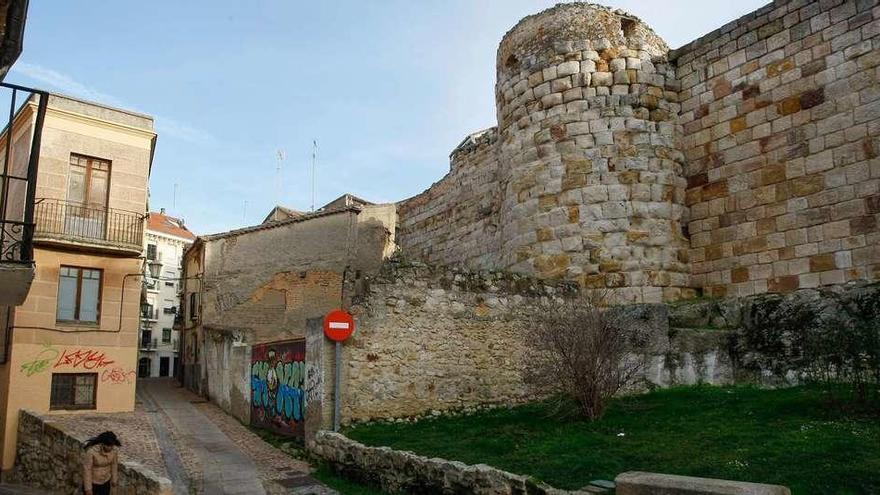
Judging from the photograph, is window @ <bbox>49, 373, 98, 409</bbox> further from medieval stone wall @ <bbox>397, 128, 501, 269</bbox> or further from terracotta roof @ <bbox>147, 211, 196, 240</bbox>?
terracotta roof @ <bbox>147, 211, 196, 240</bbox>

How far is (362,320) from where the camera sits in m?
10.5

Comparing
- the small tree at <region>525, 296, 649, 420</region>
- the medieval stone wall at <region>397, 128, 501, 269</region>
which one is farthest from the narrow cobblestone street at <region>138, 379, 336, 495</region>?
the medieval stone wall at <region>397, 128, 501, 269</region>

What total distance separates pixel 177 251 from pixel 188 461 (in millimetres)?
44826

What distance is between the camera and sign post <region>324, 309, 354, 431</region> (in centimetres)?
999

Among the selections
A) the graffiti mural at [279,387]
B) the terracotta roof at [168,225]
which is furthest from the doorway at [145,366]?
the graffiti mural at [279,387]

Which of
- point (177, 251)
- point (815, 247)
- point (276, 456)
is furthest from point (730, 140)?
point (177, 251)

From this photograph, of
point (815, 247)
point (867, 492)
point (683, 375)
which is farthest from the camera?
point (815, 247)

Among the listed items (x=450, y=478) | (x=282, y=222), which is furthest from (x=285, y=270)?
(x=450, y=478)

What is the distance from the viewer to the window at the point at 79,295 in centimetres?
1482

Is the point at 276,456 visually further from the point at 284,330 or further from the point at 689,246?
the point at 284,330

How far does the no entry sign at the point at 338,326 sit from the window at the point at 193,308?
1798cm

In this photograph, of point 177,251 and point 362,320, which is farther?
point 177,251

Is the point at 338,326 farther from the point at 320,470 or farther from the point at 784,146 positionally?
the point at 784,146

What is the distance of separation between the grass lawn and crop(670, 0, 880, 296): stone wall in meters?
3.35
